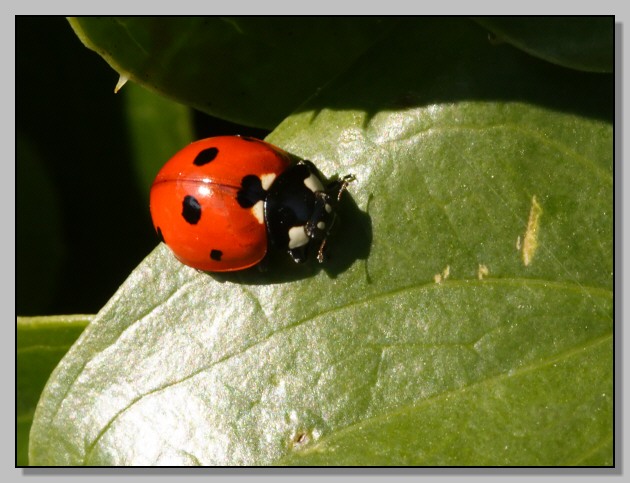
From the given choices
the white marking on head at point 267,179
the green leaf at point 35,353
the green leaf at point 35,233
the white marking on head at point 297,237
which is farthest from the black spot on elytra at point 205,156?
the green leaf at point 35,233

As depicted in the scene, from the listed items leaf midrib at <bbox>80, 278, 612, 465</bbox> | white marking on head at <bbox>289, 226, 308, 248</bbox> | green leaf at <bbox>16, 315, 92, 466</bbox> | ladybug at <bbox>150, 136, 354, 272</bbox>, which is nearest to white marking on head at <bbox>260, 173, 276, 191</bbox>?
ladybug at <bbox>150, 136, 354, 272</bbox>

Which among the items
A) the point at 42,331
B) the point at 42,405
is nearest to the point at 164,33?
the point at 42,331

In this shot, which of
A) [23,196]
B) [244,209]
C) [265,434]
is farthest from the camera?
[23,196]

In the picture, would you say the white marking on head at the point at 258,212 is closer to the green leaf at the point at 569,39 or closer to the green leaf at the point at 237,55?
the green leaf at the point at 237,55

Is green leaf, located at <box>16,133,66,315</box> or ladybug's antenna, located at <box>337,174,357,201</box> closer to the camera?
ladybug's antenna, located at <box>337,174,357,201</box>

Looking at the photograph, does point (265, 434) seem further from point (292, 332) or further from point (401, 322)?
point (401, 322)

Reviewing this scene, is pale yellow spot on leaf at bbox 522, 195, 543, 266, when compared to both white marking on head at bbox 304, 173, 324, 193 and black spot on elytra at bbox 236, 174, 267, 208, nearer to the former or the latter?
white marking on head at bbox 304, 173, 324, 193
